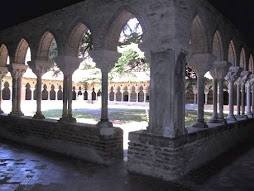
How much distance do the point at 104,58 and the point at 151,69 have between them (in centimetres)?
137

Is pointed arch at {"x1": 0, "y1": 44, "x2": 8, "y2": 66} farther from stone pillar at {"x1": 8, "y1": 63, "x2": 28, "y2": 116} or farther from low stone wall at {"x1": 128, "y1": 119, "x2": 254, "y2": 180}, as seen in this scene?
low stone wall at {"x1": 128, "y1": 119, "x2": 254, "y2": 180}

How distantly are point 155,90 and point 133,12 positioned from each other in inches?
65.7

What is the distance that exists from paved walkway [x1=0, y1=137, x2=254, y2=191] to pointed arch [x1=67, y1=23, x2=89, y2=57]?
270cm

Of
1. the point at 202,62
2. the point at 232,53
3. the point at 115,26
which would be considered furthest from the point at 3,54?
the point at 232,53

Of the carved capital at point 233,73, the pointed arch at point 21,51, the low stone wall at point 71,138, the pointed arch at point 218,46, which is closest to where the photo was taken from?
the low stone wall at point 71,138

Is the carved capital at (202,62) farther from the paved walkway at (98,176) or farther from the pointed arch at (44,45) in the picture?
the pointed arch at (44,45)

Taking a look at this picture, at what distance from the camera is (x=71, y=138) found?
21.1 feet

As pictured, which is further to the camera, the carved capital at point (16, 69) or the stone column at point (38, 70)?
the carved capital at point (16, 69)

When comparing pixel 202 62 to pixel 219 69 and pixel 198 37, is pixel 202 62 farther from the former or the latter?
pixel 219 69

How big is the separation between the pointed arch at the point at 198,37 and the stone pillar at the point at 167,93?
4.49 feet

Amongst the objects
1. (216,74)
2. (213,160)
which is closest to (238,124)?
(216,74)

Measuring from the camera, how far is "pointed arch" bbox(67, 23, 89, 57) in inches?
262

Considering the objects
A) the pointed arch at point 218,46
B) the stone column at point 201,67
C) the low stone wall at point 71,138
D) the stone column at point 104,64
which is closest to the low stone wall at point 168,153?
the stone column at point 201,67

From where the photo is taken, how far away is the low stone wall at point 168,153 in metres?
4.63
